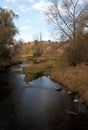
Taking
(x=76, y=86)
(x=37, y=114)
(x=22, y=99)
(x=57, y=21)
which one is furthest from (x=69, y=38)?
(x=37, y=114)

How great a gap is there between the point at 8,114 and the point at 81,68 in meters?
13.7

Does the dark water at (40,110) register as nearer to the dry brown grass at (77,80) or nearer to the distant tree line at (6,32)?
the dry brown grass at (77,80)

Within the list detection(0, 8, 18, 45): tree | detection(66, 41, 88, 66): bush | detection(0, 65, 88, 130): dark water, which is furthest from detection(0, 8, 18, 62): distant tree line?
detection(0, 65, 88, 130): dark water

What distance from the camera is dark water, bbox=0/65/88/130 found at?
40.3 ft

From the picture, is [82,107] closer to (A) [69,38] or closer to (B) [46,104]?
Result: (B) [46,104]

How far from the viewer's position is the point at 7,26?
44.9 meters

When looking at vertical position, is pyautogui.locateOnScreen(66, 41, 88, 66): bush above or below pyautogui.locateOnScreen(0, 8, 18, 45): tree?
below

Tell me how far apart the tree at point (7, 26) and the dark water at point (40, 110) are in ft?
70.3

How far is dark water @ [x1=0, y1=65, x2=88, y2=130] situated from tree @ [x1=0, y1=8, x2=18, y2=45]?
70.3 ft

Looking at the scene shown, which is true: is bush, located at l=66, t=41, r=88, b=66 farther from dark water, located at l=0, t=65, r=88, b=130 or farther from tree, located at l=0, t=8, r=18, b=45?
tree, located at l=0, t=8, r=18, b=45

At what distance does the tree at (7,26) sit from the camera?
4056 centimetres

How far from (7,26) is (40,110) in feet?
108

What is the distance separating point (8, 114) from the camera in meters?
13.9

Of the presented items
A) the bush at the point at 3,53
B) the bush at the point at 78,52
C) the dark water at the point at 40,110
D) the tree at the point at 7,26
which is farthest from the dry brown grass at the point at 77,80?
the tree at the point at 7,26
